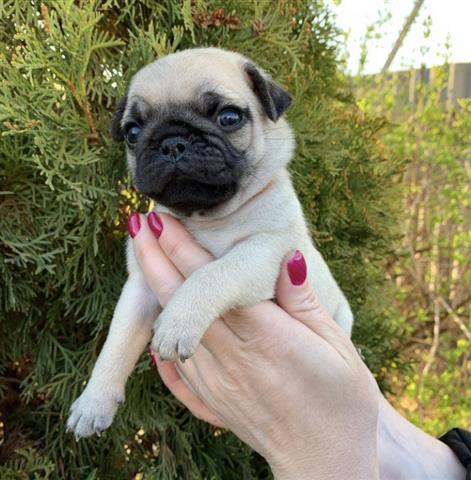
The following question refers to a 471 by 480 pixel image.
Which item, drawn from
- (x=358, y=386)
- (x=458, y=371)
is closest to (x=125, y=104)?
(x=358, y=386)

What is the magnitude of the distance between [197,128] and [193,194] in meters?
0.26

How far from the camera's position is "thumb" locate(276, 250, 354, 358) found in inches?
87.8

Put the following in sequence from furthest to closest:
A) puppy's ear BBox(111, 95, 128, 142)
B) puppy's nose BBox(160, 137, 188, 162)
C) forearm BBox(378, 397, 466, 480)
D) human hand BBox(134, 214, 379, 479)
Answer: forearm BBox(378, 397, 466, 480)
puppy's ear BBox(111, 95, 128, 142)
puppy's nose BBox(160, 137, 188, 162)
human hand BBox(134, 214, 379, 479)

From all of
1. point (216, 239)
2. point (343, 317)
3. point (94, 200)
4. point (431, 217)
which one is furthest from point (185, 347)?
point (431, 217)

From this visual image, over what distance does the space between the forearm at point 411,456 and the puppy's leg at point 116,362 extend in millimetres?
1386

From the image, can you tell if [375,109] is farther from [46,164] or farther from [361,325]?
[46,164]

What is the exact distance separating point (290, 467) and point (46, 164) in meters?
1.57

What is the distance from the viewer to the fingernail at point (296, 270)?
2221 mm

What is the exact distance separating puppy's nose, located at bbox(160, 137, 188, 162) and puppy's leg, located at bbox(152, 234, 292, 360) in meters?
0.43

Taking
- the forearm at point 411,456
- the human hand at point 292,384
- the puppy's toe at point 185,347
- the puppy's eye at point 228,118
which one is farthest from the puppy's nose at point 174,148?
the forearm at point 411,456

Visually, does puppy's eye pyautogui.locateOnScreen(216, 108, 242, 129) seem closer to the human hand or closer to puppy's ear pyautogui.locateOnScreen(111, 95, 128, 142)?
puppy's ear pyautogui.locateOnScreen(111, 95, 128, 142)

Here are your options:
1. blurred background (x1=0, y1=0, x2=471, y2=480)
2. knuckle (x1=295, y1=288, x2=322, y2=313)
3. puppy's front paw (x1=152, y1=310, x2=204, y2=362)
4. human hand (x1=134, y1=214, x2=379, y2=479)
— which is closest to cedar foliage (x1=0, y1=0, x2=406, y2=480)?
blurred background (x1=0, y1=0, x2=471, y2=480)

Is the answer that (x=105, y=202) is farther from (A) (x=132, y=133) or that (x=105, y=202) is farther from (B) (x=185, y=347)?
(B) (x=185, y=347)

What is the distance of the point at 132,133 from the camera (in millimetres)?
2418
